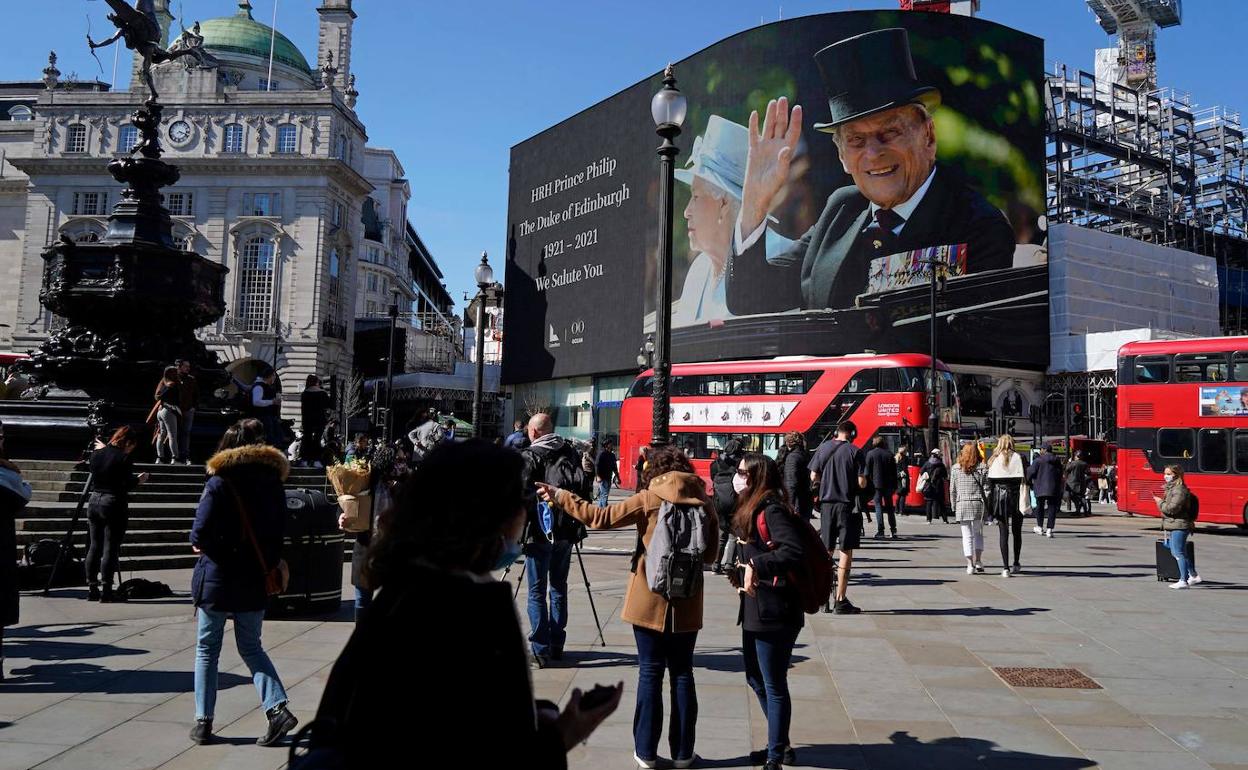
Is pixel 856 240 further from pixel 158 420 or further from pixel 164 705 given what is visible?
pixel 164 705

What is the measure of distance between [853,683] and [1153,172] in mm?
63982

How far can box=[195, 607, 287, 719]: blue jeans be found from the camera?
501 centimetres

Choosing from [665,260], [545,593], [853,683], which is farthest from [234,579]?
[665,260]

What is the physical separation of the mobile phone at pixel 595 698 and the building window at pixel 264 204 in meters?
63.4

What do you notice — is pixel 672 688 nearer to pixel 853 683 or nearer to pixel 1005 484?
pixel 853 683

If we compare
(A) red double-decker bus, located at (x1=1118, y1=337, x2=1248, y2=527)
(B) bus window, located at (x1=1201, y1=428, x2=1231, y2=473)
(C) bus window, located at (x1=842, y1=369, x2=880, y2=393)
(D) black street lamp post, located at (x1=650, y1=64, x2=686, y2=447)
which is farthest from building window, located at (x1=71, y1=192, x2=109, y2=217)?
(B) bus window, located at (x1=1201, y1=428, x2=1231, y2=473)

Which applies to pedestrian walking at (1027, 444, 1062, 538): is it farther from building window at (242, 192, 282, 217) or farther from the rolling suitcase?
building window at (242, 192, 282, 217)

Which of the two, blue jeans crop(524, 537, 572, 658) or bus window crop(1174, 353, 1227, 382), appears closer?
blue jeans crop(524, 537, 572, 658)

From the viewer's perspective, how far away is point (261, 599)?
17.1 ft

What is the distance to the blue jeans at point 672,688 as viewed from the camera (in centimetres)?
485

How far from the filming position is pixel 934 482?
22.5 meters

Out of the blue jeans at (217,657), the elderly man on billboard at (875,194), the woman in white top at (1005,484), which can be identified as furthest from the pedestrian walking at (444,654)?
the elderly man on billboard at (875,194)

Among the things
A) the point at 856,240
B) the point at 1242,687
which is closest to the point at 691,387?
the point at 856,240

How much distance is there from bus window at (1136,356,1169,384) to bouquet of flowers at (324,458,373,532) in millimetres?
21526
